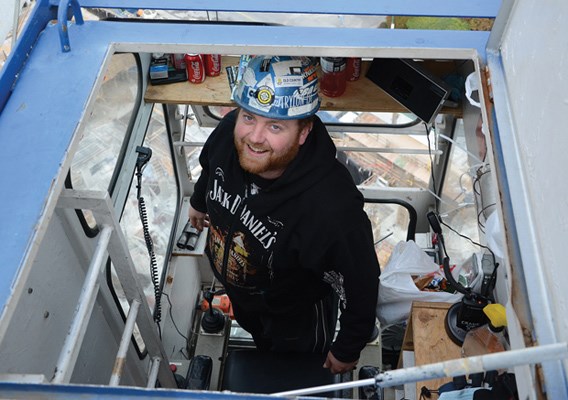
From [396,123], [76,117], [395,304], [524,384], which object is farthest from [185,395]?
[396,123]

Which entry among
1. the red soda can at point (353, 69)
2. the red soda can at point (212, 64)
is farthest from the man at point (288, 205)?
the red soda can at point (353, 69)

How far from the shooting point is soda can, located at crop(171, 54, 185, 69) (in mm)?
3549

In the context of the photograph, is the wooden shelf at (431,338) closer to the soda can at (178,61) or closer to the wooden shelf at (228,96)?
the wooden shelf at (228,96)

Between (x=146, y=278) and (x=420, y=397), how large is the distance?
1940 millimetres

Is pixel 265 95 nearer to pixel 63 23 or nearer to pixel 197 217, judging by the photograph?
pixel 63 23

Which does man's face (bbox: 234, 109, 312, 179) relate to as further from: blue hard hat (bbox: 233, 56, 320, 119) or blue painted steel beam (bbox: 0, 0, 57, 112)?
blue painted steel beam (bbox: 0, 0, 57, 112)

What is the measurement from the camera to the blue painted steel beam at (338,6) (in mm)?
2271

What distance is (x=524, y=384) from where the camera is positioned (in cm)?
143

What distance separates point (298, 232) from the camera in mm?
2605

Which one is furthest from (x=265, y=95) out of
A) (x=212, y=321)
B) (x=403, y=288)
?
(x=212, y=321)

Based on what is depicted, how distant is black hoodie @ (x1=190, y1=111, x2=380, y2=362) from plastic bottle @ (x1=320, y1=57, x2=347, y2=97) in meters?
0.67

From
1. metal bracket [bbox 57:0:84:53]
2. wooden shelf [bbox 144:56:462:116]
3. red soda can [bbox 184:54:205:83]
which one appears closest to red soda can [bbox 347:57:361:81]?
wooden shelf [bbox 144:56:462:116]

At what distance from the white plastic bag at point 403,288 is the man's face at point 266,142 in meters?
0.98

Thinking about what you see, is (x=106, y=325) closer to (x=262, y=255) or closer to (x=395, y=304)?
(x=262, y=255)
